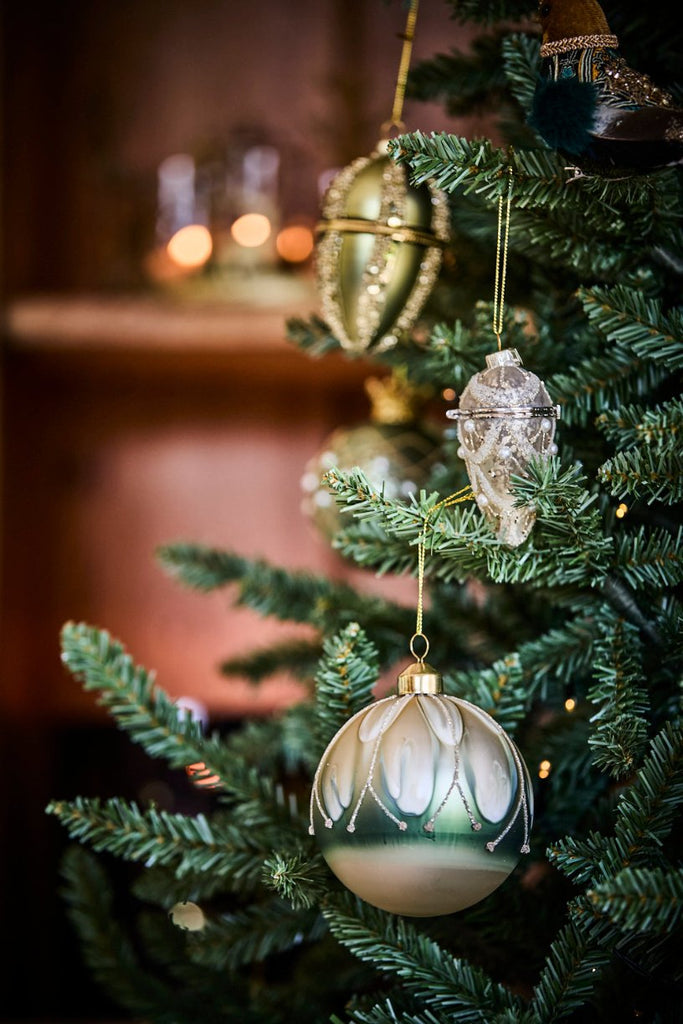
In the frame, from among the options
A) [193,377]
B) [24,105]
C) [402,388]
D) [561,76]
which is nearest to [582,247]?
[561,76]

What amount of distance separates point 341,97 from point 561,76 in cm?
97

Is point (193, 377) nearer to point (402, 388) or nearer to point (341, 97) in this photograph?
point (341, 97)

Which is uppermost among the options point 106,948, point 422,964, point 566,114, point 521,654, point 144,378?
point 566,114

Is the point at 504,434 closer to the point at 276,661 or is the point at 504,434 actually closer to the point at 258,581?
the point at 258,581

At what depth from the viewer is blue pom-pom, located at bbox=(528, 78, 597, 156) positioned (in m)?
0.39

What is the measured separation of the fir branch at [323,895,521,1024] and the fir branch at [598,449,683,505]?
20 cm

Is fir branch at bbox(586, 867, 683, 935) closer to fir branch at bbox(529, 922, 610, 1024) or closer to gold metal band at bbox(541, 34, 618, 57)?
fir branch at bbox(529, 922, 610, 1024)

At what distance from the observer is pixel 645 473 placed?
1.29 feet

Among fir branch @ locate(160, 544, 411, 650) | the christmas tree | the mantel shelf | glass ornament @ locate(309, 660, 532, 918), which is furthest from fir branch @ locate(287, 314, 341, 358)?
the mantel shelf

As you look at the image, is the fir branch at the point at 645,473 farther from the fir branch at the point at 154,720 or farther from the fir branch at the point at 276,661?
the fir branch at the point at 276,661

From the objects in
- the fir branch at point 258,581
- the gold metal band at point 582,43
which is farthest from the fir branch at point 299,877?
the gold metal band at point 582,43

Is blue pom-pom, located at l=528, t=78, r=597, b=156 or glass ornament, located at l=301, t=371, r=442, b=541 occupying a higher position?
blue pom-pom, located at l=528, t=78, r=597, b=156

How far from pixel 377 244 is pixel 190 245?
68cm

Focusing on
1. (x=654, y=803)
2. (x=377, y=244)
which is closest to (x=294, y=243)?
(x=377, y=244)
